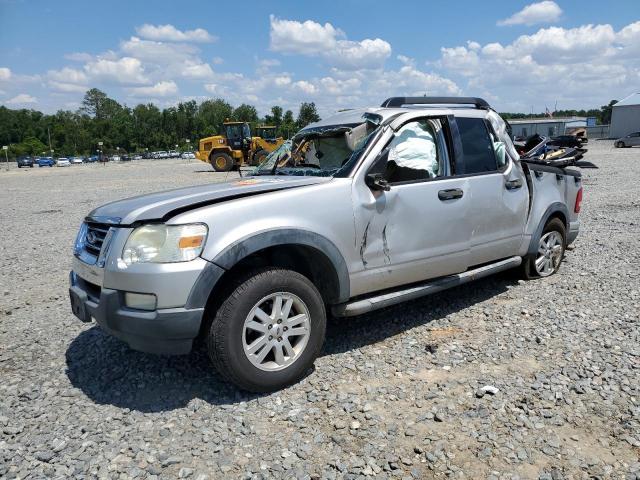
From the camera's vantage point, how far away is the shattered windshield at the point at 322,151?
13.2 ft

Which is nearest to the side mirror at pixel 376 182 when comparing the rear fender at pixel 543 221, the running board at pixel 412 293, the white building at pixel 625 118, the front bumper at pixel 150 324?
the running board at pixel 412 293

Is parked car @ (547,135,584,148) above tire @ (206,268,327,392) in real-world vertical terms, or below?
above

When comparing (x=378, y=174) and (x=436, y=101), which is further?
(x=436, y=101)

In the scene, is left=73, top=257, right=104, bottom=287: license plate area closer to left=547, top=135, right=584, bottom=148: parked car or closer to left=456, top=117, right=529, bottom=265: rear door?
left=456, top=117, right=529, bottom=265: rear door

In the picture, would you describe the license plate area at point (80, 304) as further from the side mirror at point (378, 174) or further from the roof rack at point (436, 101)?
the roof rack at point (436, 101)

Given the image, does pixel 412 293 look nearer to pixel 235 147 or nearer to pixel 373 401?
pixel 373 401

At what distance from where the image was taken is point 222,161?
29203 millimetres

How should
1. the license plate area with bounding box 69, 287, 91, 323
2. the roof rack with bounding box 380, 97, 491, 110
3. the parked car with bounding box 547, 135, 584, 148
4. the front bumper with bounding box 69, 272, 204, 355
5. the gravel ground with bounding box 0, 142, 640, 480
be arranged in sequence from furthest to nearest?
the parked car with bounding box 547, 135, 584, 148
the roof rack with bounding box 380, 97, 491, 110
the license plate area with bounding box 69, 287, 91, 323
the front bumper with bounding box 69, 272, 204, 355
the gravel ground with bounding box 0, 142, 640, 480

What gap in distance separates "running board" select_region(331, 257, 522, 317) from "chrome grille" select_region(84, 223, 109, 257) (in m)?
1.71

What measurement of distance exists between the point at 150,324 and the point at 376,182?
1865 millimetres

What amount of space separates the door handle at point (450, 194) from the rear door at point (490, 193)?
166mm

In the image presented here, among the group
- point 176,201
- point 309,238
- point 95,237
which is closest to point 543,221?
point 309,238

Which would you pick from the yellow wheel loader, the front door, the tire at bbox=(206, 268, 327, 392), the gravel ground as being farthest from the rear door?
the yellow wheel loader

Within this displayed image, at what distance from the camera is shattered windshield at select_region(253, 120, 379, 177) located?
13.2 ft
